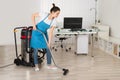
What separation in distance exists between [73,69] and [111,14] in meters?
2.96

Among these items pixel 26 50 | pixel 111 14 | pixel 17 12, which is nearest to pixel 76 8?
pixel 111 14

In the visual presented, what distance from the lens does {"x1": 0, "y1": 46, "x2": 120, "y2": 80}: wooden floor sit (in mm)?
3844

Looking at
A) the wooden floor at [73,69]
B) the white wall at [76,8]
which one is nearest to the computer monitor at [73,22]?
the wooden floor at [73,69]

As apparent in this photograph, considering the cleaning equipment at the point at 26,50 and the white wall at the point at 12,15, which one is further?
the white wall at the point at 12,15

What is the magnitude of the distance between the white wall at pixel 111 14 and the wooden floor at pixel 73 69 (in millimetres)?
962

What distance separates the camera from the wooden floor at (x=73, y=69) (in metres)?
3.84

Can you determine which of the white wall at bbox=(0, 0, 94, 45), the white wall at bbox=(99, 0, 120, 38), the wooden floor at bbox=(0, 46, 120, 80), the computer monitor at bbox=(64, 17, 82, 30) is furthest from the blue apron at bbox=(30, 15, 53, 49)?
the white wall at bbox=(99, 0, 120, 38)

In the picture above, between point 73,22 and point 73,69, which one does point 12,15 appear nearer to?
point 73,22

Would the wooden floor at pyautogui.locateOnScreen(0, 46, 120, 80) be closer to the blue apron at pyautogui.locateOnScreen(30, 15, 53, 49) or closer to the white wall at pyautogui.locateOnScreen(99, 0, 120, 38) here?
the blue apron at pyautogui.locateOnScreen(30, 15, 53, 49)

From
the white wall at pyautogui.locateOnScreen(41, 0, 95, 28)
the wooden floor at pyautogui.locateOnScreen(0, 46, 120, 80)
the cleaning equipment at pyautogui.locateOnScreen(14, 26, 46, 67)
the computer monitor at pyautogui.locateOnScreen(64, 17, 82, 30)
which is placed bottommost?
the wooden floor at pyautogui.locateOnScreen(0, 46, 120, 80)

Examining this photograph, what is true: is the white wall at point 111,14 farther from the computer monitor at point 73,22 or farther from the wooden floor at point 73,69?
the computer monitor at point 73,22

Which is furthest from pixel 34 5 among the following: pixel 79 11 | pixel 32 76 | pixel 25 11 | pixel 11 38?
pixel 32 76

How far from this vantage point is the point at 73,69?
4.37 metres

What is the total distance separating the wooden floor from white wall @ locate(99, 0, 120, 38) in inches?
37.9
